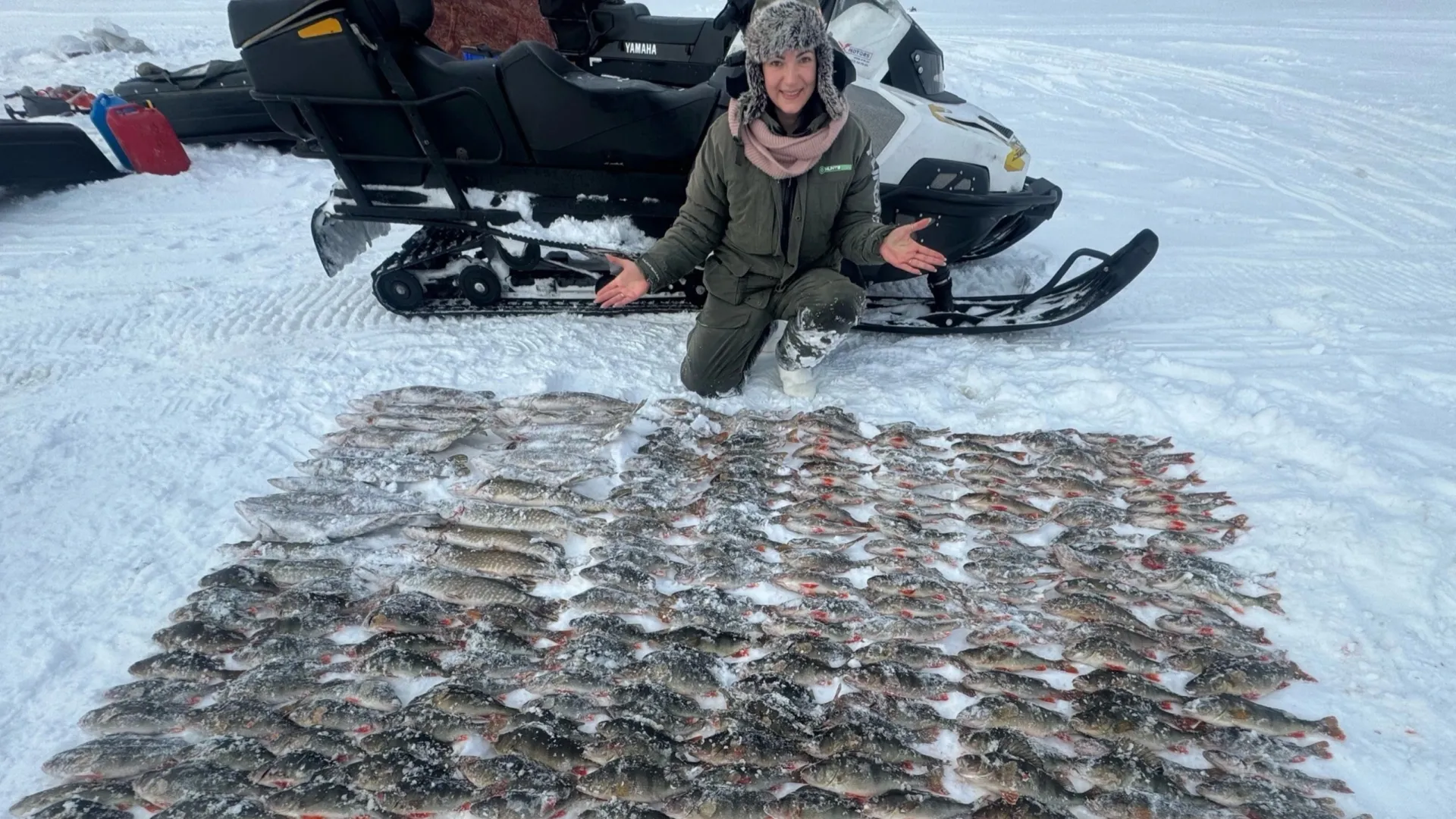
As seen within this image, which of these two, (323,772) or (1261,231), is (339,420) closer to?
(323,772)

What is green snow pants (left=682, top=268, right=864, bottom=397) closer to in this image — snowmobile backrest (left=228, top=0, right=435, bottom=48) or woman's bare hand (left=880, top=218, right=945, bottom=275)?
woman's bare hand (left=880, top=218, right=945, bottom=275)

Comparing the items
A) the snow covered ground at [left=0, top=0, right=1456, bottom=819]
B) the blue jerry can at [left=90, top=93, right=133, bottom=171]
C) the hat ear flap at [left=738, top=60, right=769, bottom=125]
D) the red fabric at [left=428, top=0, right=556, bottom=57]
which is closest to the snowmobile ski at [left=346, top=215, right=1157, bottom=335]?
the snow covered ground at [left=0, top=0, right=1456, bottom=819]

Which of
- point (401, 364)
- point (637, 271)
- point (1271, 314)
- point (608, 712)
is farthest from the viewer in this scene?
point (1271, 314)

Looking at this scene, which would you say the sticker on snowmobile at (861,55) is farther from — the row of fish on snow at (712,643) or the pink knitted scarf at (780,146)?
the row of fish on snow at (712,643)

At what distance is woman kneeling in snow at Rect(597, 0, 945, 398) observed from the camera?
365 centimetres

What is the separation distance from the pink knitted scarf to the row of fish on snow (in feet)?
4.56

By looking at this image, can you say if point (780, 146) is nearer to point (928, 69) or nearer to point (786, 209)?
point (786, 209)

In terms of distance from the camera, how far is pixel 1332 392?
4051 mm

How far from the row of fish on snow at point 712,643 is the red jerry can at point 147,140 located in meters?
5.59

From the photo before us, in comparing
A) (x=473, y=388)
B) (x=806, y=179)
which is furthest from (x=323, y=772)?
(x=806, y=179)

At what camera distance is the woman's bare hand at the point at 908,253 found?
376 centimetres

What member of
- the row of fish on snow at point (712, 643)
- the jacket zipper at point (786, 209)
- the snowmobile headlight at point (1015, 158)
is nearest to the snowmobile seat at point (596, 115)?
the jacket zipper at point (786, 209)

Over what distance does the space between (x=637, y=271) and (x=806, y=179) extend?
1.03 meters

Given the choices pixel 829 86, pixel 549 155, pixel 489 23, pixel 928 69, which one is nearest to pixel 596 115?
pixel 549 155
